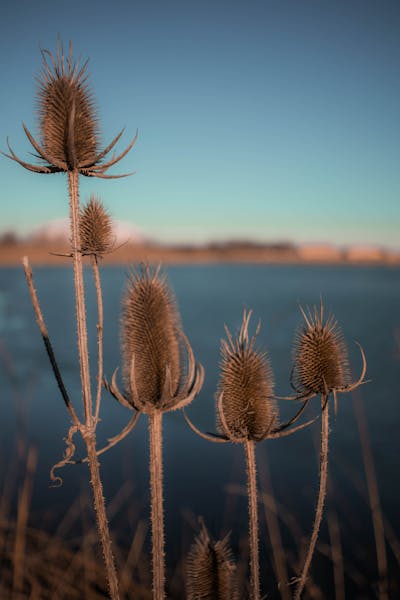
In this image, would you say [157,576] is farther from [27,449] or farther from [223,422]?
[27,449]

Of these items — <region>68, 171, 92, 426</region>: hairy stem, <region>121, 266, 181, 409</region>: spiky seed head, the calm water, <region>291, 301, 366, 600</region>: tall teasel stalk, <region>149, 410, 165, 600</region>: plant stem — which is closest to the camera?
<region>68, 171, 92, 426</region>: hairy stem

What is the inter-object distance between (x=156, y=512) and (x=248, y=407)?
931 millimetres

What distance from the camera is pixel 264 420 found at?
3346 millimetres

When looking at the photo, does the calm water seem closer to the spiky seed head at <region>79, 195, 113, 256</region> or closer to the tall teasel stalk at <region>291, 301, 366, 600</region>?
the tall teasel stalk at <region>291, 301, 366, 600</region>

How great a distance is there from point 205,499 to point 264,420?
9.97 meters

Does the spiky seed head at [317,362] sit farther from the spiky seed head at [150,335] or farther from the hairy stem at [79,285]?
the hairy stem at [79,285]

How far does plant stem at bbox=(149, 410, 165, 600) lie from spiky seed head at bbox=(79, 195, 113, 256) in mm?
1184

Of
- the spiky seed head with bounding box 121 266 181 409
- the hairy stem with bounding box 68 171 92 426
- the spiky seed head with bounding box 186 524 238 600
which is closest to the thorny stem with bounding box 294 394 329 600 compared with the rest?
the spiky seed head with bounding box 186 524 238 600

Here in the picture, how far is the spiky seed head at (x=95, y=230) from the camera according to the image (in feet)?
10.4

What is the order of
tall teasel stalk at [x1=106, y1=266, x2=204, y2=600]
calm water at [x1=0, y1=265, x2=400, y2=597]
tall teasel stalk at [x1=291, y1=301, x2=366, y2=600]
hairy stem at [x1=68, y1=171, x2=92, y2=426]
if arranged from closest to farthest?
hairy stem at [x1=68, y1=171, x2=92, y2=426] → tall teasel stalk at [x1=106, y1=266, x2=204, y2=600] → tall teasel stalk at [x1=291, y1=301, x2=366, y2=600] → calm water at [x1=0, y1=265, x2=400, y2=597]

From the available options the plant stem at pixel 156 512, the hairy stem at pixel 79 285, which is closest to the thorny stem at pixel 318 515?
the plant stem at pixel 156 512

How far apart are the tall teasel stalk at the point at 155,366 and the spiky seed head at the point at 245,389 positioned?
10.7 inches

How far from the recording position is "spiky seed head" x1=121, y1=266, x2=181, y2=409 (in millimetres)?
3252

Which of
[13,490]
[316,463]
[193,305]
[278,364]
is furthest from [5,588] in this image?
[193,305]
